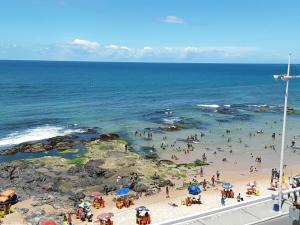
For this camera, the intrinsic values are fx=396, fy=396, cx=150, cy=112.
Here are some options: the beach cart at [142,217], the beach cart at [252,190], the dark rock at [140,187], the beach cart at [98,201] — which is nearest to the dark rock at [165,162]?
the dark rock at [140,187]

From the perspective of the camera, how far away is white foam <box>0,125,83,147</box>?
5567 centimetres

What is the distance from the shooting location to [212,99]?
100688mm

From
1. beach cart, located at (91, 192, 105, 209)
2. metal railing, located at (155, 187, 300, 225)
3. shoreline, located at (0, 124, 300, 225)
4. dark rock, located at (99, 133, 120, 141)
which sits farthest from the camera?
dark rock, located at (99, 133, 120, 141)

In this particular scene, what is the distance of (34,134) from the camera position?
5916 cm

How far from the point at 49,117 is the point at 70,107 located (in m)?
11.7

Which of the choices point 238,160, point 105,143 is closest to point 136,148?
point 105,143

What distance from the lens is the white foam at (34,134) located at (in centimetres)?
5567

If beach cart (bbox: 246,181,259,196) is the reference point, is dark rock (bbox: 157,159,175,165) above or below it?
below

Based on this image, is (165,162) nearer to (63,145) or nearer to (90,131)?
(63,145)

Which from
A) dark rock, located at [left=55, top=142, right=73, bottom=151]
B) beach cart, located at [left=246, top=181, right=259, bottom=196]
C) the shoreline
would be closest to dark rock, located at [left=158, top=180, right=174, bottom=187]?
the shoreline

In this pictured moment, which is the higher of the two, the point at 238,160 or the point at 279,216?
the point at 279,216

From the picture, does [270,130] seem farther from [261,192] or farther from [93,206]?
[93,206]

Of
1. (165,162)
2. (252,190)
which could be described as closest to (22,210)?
(165,162)

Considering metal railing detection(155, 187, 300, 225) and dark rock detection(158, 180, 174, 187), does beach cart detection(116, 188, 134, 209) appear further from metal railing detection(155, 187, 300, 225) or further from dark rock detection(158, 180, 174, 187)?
metal railing detection(155, 187, 300, 225)
